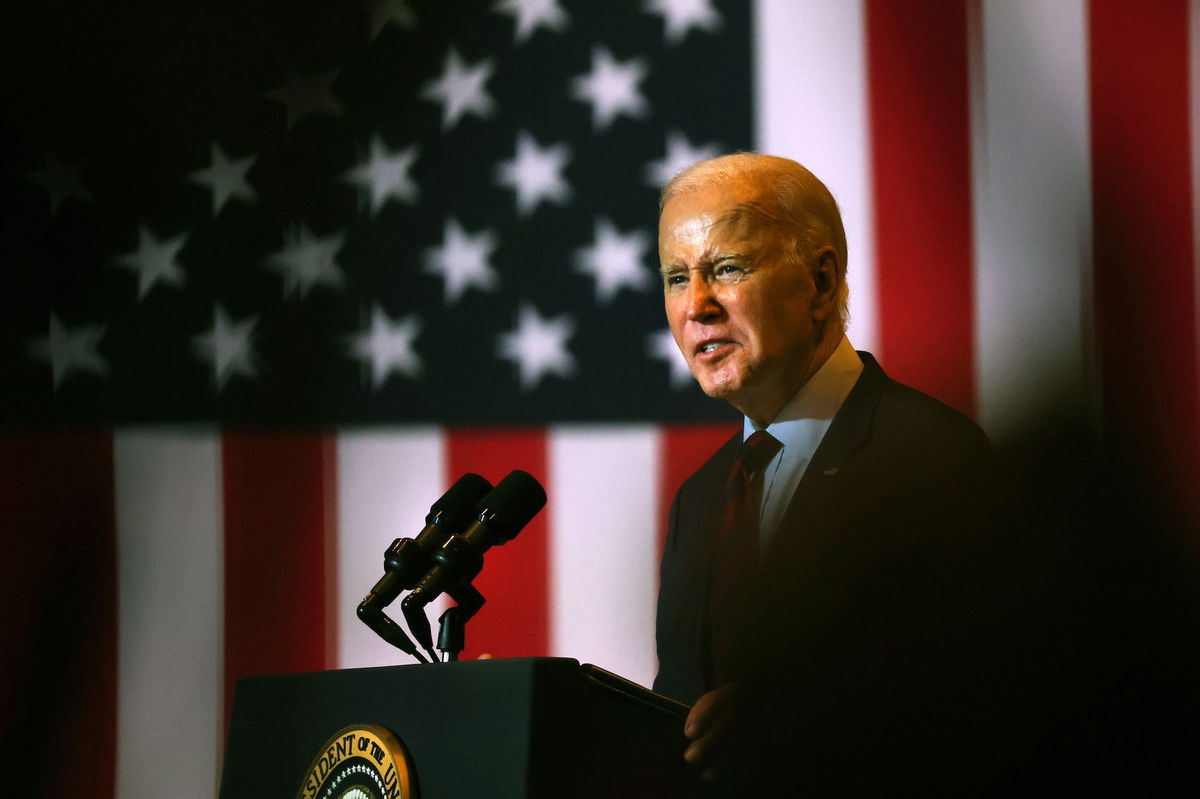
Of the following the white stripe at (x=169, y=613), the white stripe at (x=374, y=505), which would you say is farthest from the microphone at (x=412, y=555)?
the white stripe at (x=169, y=613)

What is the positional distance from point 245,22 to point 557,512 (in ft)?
3.84

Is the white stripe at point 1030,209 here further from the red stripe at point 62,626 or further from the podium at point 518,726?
the red stripe at point 62,626

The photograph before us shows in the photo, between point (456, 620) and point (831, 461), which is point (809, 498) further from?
point (456, 620)

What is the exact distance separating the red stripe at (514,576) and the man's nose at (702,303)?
665 mm

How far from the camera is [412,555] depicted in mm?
1456

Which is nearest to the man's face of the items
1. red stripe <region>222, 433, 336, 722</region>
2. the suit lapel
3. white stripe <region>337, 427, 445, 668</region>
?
Answer: the suit lapel

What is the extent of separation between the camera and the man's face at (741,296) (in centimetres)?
185

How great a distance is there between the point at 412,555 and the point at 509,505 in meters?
0.12

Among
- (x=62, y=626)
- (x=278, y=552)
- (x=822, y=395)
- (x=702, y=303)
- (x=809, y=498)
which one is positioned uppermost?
(x=702, y=303)

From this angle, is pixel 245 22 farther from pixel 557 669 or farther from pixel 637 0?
pixel 557 669

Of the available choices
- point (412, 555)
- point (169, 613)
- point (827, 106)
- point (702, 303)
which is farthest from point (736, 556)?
point (169, 613)

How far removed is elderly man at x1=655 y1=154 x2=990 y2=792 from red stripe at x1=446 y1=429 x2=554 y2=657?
0.46m

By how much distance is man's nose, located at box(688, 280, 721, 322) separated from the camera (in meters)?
1.87

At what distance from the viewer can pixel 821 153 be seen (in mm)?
2285
